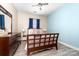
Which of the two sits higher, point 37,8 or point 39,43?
point 37,8

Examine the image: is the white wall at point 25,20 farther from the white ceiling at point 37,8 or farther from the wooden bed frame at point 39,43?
the wooden bed frame at point 39,43

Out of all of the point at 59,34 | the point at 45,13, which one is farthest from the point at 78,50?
the point at 45,13

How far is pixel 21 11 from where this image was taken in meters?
1.00

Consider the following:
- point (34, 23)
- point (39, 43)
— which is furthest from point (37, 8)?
point (39, 43)

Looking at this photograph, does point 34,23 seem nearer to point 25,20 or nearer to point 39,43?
point 25,20

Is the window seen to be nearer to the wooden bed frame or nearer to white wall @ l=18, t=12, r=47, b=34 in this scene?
white wall @ l=18, t=12, r=47, b=34

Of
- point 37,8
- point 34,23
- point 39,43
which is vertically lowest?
point 39,43

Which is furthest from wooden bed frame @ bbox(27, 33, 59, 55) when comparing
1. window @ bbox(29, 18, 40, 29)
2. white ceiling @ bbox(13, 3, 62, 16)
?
white ceiling @ bbox(13, 3, 62, 16)

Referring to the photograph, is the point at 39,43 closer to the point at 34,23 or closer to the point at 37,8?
the point at 34,23

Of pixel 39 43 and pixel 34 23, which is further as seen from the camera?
pixel 39 43

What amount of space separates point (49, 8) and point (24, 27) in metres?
0.40

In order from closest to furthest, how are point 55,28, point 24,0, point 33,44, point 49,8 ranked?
point 24,0
point 49,8
point 55,28
point 33,44

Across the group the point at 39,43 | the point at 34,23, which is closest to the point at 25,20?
the point at 34,23

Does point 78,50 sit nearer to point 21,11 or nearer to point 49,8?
point 49,8
